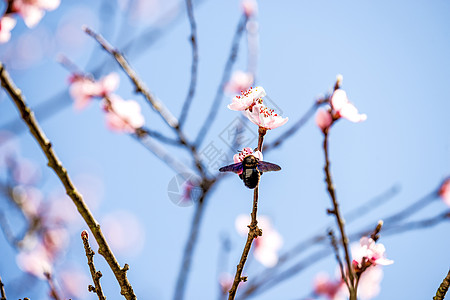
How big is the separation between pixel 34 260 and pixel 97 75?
1.85 metres

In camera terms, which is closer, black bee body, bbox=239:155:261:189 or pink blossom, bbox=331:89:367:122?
black bee body, bbox=239:155:261:189

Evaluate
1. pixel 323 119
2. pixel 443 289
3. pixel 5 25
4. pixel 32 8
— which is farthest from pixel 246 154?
pixel 32 8

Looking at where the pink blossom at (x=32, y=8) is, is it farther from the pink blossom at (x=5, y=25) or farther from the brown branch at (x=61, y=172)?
the brown branch at (x=61, y=172)

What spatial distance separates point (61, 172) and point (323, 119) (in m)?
0.96

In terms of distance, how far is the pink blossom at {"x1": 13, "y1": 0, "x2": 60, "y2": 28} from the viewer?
205 centimetres

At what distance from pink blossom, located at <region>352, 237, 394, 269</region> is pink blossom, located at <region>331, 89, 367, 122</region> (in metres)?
0.53

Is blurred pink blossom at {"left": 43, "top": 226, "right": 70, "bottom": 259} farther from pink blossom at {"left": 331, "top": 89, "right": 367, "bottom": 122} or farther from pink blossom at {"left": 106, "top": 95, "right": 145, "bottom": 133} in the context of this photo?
pink blossom at {"left": 331, "top": 89, "right": 367, "bottom": 122}

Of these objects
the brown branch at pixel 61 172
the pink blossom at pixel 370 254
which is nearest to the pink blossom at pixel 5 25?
the brown branch at pixel 61 172

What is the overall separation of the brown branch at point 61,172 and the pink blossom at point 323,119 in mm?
880

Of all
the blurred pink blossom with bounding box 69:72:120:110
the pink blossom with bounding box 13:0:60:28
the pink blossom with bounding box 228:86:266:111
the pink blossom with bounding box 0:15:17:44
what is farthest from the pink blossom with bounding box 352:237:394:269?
the blurred pink blossom with bounding box 69:72:120:110

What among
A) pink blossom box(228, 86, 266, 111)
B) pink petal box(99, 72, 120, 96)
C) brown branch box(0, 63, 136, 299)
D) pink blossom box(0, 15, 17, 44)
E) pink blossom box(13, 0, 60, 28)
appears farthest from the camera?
pink petal box(99, 72, 120, 96)

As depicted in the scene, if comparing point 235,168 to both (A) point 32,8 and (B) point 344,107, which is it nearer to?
(B) point 344,107

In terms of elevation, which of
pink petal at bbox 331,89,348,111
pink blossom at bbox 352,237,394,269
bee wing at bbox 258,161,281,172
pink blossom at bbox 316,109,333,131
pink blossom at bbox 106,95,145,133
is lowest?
pink blossom at bbox 352,237,394,269

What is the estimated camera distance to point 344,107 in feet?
4.92
